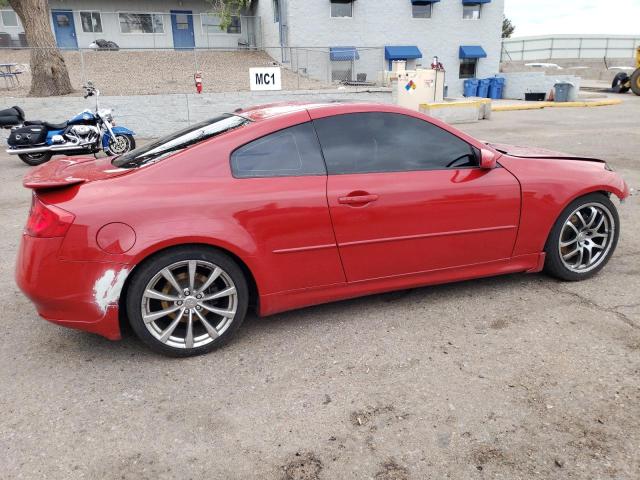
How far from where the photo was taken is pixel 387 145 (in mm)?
3562

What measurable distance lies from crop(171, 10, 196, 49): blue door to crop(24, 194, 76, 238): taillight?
30.8 m

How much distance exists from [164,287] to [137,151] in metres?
1.25

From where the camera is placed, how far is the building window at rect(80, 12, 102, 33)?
2980cm

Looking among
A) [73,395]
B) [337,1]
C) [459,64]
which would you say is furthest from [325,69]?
[73,395]

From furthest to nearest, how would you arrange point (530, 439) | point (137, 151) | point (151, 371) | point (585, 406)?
point (137, 151)
point (151, 371)
point (585, 406)
point (530, 439)

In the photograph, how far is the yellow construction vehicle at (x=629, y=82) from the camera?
2639cm

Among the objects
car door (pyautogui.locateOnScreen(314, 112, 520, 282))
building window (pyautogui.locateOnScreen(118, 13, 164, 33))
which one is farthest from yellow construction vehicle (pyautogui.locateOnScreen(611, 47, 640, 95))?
A: car door (pyautogui.locateOnScreen(314, 112, 520, 282))

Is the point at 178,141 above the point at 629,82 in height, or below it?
above

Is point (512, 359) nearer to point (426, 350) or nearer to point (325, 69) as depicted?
point (426, 350)

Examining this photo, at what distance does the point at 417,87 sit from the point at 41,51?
11224 mm

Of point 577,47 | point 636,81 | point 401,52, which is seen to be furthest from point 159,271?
point 577,47

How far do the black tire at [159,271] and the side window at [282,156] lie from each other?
1.78 ft

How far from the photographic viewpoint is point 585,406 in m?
2.67

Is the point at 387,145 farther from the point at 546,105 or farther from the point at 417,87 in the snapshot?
the point at 546,105
